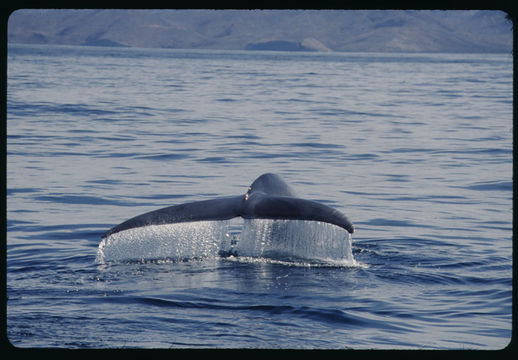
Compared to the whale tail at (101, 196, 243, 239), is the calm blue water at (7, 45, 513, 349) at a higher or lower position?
lower

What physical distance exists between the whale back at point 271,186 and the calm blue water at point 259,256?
45cm

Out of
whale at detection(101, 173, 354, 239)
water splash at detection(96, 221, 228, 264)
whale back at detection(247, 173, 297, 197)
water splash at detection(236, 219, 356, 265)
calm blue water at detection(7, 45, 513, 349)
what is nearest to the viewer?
calm blue water at detection(7, 45, 513, 349)

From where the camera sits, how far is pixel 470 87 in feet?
166

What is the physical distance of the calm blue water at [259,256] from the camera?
6.57m

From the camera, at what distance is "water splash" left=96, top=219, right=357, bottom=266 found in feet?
29.2

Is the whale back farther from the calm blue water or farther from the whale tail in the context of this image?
the whale tail

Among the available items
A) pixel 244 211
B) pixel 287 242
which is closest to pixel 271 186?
pixel 287 242

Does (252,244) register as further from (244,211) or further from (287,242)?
(244,211)

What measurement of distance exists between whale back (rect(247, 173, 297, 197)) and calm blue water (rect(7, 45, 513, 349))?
1.49 ft

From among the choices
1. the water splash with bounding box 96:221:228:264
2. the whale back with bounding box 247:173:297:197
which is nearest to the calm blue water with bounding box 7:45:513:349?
the water splash with bounding box 96:221:228:264

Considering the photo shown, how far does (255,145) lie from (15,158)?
19.8 ft

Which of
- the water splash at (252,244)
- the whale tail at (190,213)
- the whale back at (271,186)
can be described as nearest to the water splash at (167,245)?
the water splash at (252,244)

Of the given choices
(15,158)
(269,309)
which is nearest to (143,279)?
(269,309)

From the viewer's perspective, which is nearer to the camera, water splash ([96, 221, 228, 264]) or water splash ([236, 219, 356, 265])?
water splash ([96, 221, 228, 264])
